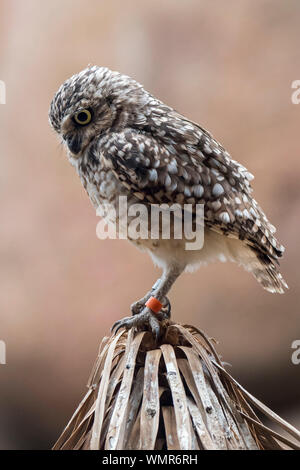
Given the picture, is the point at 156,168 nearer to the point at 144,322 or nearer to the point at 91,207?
the point at 144,322

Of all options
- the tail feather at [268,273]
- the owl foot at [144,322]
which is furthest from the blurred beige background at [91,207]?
the owl foot at [144,322]

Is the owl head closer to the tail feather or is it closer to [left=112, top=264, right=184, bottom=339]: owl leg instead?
[left=112, top=264, right=184, bottom=339]: owl leg

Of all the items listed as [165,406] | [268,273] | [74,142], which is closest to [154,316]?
[165,406]

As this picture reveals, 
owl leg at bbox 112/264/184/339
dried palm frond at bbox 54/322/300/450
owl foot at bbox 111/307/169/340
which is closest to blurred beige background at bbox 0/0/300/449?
owl leg at bbox 112/264/184/339

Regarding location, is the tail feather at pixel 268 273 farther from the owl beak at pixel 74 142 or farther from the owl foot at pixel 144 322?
the owl beak at pixel 74 142

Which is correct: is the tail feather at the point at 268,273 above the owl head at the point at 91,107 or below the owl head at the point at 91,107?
below
